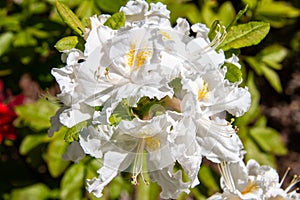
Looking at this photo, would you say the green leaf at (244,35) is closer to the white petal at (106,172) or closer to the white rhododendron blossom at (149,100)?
the white rhododendron blossom at (149,100)

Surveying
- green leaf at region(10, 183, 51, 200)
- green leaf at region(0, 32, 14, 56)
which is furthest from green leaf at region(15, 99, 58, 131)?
green leaf at region(10, 183, 51, 200)

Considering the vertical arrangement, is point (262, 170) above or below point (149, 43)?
below

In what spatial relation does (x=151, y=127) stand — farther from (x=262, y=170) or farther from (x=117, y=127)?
(x=262, y=170)

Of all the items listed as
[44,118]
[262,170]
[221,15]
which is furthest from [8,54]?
[262,170]

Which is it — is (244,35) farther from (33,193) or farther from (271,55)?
(33,193)

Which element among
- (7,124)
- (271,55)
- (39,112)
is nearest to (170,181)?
(39,112)

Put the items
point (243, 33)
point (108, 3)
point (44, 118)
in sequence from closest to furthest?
1. point (243, 33)
2. point (108, 3)
3. point (44, 118)

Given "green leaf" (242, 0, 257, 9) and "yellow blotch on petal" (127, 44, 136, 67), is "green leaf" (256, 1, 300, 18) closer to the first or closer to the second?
"green leaf" (242, 0, 257, 9)
